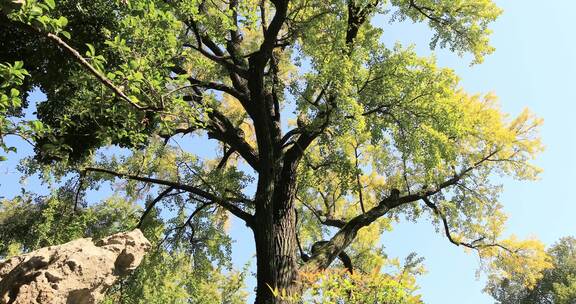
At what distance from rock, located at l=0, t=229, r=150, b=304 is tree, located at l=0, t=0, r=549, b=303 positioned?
121 cm

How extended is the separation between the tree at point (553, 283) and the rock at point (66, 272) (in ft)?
83.8

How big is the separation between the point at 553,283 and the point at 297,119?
24.3 metres

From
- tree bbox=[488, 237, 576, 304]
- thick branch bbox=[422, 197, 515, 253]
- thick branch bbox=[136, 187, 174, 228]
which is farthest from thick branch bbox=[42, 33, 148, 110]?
tree bbox=[488, 237, 576, 304]

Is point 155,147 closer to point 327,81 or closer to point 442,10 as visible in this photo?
point 327,81

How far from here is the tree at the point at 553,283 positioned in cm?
2671

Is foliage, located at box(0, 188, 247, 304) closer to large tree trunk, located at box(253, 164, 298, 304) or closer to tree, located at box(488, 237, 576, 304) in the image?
large tree trunk, located at box(253, 164, 298, 304)

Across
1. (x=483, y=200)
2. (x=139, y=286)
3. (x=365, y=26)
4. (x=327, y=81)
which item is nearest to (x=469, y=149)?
(x=483, y=200)

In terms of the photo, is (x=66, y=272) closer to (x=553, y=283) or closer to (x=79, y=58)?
(x=79, y=58)

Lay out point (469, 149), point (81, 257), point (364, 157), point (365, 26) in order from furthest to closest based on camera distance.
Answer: point (364, 157), point (469, 149), point (365, 26), point (81, 257)

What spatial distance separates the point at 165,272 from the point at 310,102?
5923mm

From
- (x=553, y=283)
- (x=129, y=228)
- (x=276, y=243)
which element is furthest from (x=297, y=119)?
(x=553, y=283)

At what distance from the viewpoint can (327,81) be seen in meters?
7.64

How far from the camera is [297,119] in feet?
29.9

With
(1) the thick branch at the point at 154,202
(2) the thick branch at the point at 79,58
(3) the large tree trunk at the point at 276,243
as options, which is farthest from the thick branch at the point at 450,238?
(2) the thick branch at the point at 79,58
